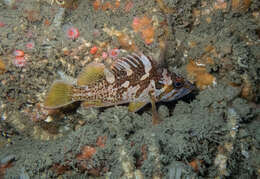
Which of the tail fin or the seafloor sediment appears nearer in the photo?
the seafloor sediment

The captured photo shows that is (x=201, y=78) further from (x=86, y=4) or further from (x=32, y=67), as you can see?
(x=32, y=67)

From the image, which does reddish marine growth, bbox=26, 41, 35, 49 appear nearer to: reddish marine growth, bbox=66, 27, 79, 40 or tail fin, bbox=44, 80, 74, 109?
A: reddish marine growth, bbox=66, 27, 79, 40

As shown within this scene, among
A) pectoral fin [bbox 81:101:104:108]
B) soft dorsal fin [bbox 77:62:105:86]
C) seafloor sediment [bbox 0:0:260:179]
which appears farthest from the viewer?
pectoral fin [bbox 81:101:104:108]

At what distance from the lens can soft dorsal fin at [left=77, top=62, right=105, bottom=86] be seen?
131 inches

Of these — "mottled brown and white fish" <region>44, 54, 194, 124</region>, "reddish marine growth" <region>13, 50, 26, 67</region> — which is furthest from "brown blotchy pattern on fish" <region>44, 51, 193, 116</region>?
"reddish marine growth" <region>13, 50, 26, 67</region>

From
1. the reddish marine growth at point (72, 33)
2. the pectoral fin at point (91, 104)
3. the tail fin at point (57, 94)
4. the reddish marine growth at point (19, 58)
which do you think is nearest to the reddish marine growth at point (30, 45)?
the reddish marine growth at point (19, 58)

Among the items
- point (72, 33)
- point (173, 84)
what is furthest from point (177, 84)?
point (72, 33)

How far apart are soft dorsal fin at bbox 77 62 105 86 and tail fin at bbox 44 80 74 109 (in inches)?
8.7

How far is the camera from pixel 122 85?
3416 millimetres

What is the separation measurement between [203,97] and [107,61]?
1778mm

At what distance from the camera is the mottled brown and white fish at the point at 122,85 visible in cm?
330

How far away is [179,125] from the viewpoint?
9.74 feet

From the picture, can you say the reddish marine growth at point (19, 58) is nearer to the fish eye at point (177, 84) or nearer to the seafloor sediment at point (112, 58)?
the seafloor sediment at point (112, 58)

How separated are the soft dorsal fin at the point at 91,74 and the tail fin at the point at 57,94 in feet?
0.72
